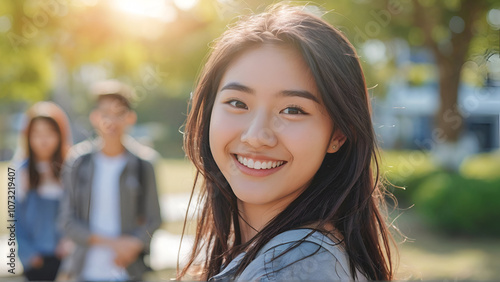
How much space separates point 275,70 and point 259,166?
0.24 metres

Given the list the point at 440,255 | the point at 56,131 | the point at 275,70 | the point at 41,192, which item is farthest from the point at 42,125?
the point at 440,255

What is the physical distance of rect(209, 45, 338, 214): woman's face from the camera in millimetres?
1259

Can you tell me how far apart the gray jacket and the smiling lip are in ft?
7.54

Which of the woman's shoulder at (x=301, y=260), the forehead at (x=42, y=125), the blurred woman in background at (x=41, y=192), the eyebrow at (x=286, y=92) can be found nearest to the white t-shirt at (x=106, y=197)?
the blurred woman in background at (x=41, y=192)

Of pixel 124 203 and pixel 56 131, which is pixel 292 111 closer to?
pixel 124 203

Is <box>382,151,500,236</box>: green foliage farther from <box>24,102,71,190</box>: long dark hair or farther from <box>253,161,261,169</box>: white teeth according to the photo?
<box>253,161,261,169</box>: white teeth

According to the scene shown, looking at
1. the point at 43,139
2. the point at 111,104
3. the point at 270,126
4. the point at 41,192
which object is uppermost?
the point at 270,126

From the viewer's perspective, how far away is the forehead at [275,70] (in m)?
1.26

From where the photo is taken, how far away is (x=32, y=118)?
4332 mm

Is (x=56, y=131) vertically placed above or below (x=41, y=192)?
above

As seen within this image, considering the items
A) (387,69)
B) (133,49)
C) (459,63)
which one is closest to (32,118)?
(133,49)

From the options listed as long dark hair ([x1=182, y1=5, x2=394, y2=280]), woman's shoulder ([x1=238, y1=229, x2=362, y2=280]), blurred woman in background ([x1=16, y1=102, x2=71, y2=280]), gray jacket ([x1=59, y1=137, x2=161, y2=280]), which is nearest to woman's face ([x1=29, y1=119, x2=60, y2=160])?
blurred woman in background ([x1=16, y1=102, x2=71, y2=280])

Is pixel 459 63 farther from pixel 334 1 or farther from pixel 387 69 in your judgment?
pixel 387 69

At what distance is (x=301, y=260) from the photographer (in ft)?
3.62
